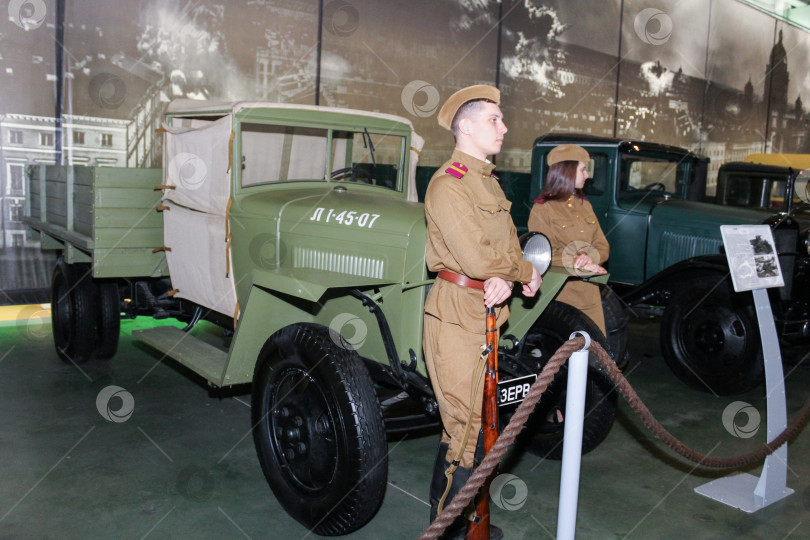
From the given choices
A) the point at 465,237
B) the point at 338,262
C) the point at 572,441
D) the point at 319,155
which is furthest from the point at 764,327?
the point at 319,155

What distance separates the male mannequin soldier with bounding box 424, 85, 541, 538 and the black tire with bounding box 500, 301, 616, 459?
34.5 inches

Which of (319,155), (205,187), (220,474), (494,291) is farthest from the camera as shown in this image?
(319,155)

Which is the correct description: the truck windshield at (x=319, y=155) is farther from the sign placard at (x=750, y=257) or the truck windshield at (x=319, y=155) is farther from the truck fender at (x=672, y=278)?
the truck fender at (x=672, y=278)

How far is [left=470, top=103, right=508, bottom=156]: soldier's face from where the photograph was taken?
235cm

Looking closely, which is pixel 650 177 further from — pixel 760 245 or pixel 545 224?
pixel 760 245

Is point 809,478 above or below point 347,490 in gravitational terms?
below

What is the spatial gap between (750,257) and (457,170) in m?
1.59

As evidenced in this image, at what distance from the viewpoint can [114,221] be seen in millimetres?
4332

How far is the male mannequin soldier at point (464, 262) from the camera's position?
231 cm

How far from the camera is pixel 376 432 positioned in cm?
254

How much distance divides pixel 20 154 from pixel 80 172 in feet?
7.43

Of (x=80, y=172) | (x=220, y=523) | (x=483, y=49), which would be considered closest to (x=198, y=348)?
(x=220, y=523)

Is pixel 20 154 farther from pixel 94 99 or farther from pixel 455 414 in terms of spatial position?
pixel 455 414

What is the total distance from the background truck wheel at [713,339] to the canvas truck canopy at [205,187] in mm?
2392
